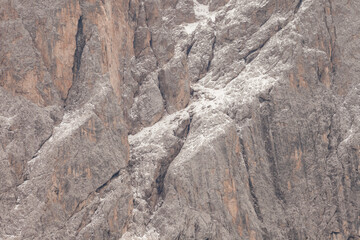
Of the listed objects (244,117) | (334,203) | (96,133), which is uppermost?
(96,133)

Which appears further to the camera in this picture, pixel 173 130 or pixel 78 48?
Result: pixel 173 130

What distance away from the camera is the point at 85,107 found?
63.2 meters

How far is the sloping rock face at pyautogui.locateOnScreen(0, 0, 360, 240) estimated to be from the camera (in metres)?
60.0

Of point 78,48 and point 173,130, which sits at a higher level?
point 78,48

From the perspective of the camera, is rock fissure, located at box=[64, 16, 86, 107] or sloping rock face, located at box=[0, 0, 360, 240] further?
rock fissure, located at box=[64, 16, 86, 107]

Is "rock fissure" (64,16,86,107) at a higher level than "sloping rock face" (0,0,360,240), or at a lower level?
higher

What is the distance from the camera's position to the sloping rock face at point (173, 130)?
5997 cm

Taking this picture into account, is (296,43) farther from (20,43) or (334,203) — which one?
(20,43)

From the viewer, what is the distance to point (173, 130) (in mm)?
66625

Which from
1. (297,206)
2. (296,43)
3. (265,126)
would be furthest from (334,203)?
(296,43)

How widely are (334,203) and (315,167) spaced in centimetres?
451

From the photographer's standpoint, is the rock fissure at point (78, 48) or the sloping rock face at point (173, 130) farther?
the rock fissure at point (78, 48)

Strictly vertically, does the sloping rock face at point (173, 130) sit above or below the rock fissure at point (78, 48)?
below

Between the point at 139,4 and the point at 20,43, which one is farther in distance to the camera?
the point at 139,4
